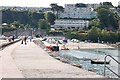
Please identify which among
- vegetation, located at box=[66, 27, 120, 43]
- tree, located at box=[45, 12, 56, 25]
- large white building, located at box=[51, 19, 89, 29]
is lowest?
vegetation, located at box=[66, 27, 120, 43]

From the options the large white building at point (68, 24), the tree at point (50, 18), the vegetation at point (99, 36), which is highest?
the tree at point (50, 18)

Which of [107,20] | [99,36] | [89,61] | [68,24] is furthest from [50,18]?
[89,61]

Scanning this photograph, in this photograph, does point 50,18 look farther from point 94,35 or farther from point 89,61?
point 89,61

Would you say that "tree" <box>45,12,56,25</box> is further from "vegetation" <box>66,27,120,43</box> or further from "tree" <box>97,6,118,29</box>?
"vegetation" <box>66,27,120,43</box>

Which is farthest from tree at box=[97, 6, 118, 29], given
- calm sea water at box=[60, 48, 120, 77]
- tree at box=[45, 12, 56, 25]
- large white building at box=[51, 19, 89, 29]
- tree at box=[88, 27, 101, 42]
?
calm sea water at box=[60, 48, 120, 77]

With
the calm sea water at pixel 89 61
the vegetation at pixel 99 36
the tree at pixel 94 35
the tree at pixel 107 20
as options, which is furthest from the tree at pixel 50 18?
the calm sea water at pixel 89 61

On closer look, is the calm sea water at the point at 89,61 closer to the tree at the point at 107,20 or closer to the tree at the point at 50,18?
the tree at the point at 107,20

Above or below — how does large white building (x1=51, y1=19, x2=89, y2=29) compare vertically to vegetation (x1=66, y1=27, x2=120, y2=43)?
above

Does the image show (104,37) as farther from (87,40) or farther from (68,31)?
(68,31)

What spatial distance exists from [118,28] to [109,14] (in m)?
6.80

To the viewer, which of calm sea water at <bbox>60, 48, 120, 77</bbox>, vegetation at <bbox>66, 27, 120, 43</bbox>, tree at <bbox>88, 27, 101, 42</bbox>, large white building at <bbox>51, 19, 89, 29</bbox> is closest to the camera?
calm sea water at <bbox>60, 48, 120, 77</bbox>

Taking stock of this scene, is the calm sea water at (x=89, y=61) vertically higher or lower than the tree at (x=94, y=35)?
higher

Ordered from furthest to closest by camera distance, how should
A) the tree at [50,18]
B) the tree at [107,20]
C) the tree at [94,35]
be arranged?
the tree at [50,18], the tree at [107,20], the tree at [94,35]

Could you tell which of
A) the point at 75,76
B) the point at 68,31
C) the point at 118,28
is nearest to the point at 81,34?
the point at 68,31
